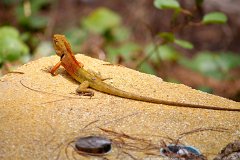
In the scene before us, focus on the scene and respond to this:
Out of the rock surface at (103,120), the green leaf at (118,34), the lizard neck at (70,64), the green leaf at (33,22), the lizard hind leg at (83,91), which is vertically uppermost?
the green leaf at (118,34)

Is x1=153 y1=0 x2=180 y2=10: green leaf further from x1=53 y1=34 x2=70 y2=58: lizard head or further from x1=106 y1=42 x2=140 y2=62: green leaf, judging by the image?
x1=106 y1=42 x2=140 y2=62: green leaf

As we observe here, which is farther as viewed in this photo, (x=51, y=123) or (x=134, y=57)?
→ (x=134, y=57)

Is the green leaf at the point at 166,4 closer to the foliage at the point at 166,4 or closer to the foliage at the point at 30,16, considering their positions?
the foliage at the point at 166,4

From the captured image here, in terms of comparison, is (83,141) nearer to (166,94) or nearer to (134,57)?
(166,94)

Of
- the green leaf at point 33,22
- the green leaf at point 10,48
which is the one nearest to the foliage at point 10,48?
the green leaf at point 10,48

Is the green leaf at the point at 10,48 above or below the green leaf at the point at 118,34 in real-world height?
below

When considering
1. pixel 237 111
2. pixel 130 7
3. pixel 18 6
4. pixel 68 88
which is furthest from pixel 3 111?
pixel 130 7

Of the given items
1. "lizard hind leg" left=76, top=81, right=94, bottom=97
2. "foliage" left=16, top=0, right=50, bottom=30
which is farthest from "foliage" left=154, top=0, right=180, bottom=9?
"foliage" left=16, top=0, right=50, bottom=30
